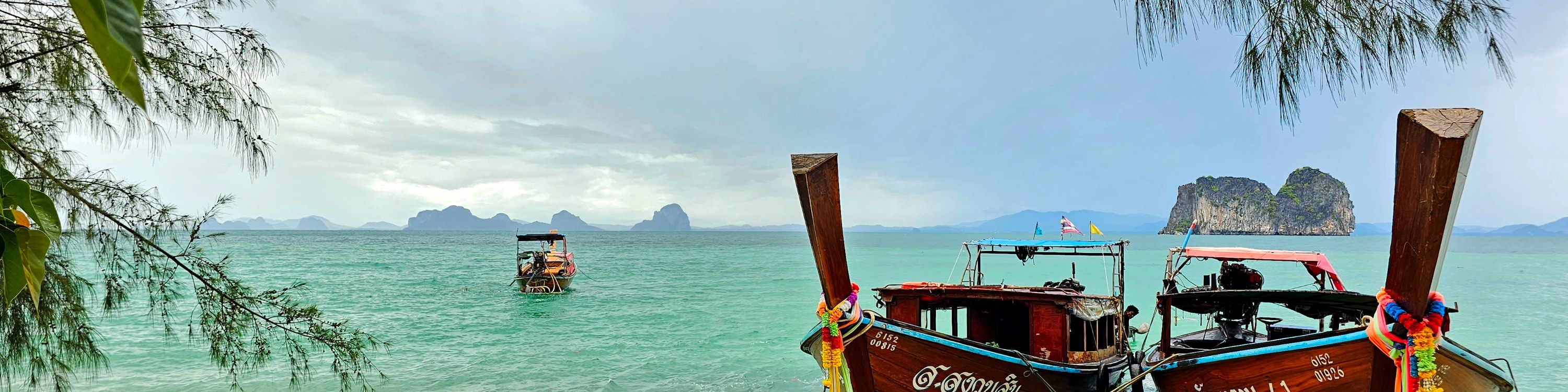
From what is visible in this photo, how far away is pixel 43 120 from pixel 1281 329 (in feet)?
39.3

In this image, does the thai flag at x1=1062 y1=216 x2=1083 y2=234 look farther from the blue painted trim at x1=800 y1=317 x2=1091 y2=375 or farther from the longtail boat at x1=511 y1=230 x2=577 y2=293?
the longtail boat at x1=511 y1=230 x2=577 y2=293

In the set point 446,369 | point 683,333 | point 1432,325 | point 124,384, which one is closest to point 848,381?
point 1432,325

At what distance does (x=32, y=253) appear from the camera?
43.6 inches

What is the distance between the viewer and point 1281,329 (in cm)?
985

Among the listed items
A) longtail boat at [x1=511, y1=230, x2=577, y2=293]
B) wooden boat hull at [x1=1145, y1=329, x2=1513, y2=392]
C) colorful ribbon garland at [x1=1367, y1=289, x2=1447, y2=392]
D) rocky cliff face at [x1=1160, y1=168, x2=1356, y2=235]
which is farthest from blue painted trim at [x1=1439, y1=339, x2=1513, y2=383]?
rocky cliff face at [x1=1160, y1=168, x2=1356, y2=235]

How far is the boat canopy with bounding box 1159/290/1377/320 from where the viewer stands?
724cm

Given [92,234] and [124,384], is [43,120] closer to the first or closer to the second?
[92,234]

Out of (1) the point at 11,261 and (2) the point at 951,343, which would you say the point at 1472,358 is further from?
(1) the point at 11,261

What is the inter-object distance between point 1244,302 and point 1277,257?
198cm

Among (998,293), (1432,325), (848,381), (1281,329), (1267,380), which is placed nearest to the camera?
(1432,325)

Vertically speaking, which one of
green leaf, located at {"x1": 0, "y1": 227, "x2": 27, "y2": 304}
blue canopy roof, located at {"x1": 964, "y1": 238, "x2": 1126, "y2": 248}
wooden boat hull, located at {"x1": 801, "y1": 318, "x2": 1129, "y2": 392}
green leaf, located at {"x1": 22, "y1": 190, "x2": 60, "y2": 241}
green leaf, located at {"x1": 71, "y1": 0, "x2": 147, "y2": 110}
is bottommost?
wooden boat hull, located at {"x1": 801, "y1": 318, "x2": 1129, "y2": 392}

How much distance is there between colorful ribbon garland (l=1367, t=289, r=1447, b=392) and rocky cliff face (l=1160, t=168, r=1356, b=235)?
12506 cm

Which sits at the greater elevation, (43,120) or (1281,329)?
(43,120)

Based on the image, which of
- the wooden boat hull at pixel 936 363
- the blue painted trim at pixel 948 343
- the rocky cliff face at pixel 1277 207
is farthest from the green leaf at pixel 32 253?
the rocky cliff face at pixel 1277 207
